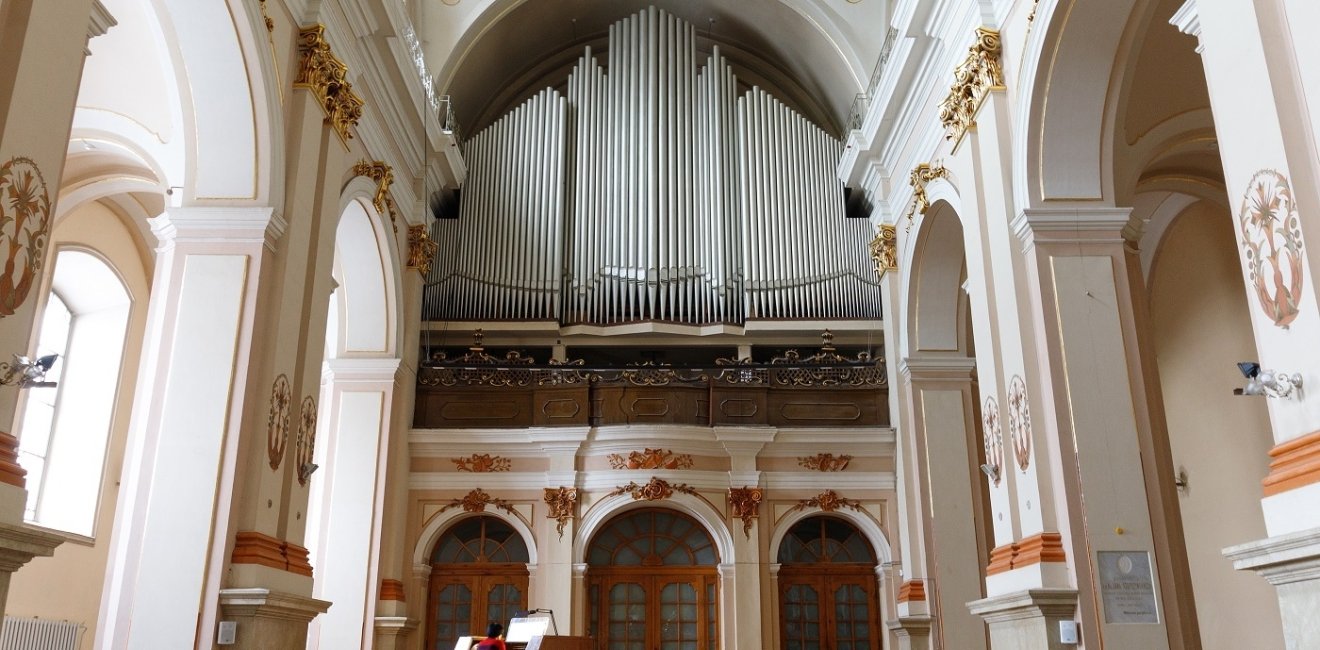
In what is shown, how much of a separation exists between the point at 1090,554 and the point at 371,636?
280 inches

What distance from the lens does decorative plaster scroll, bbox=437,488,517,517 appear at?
1243 centimetres

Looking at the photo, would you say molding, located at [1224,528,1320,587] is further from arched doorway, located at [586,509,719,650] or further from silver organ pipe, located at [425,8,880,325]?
Answer: silver organ pipe, located at [425,8,880,325]

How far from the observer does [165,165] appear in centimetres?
946

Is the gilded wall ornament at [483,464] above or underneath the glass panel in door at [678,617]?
above

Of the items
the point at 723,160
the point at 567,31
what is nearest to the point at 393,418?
the point at 723,160

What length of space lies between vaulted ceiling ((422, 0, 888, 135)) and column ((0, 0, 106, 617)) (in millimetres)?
8108

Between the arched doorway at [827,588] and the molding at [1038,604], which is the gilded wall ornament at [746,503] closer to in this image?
the arched doorway at [827,588]

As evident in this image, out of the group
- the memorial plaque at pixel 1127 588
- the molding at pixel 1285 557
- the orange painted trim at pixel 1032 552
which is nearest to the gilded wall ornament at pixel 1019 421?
the orange painted trim at pixel 1032 552

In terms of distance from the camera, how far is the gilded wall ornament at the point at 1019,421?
25.3 feet

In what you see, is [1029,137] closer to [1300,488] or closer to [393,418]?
[1300,488]

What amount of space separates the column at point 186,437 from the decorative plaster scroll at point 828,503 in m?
6.89

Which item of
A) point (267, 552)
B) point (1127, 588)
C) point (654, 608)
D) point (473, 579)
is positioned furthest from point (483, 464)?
point (1127, 588)

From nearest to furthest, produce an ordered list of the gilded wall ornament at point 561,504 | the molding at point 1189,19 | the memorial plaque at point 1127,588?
1. the molding at point 1189,19
2. the memorial plaque at point 1127,588
3. the gilded wall ornament at point 561,504

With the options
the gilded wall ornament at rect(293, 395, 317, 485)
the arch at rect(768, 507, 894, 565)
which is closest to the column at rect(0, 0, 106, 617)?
the gilded wall ornament at rect(293, 395, 317, 485)
